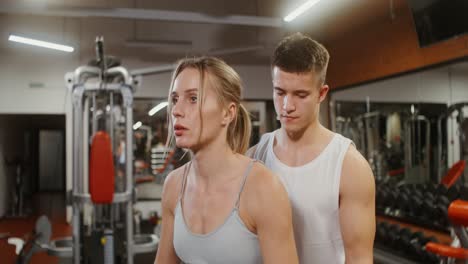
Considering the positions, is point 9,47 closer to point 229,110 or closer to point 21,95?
point 21,95

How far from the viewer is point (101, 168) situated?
3.16 meters

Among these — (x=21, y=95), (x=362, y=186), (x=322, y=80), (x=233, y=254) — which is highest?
(x=21, y=95)

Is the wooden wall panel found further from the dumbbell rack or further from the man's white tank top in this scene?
the man's white tank top

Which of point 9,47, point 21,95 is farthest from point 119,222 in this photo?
point 9,47

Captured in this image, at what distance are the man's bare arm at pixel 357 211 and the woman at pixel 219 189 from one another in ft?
0.75

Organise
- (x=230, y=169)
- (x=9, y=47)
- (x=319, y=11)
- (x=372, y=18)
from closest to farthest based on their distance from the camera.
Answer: (x=230, y=169)
(x=372, y=18)
(x=319, y=11)
(x=9, y=47)

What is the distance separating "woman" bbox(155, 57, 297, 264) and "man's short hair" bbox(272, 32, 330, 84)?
0.51 feet

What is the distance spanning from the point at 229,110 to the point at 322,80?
0.30m

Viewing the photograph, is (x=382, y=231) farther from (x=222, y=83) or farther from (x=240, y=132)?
(x=222, y=83)

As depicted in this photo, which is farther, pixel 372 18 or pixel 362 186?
pixel 372 18

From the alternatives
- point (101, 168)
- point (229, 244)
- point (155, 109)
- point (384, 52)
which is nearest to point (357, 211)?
point (229, 244)

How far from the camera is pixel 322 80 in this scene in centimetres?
122

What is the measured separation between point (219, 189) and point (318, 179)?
0.95 feet

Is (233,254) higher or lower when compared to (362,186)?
lower
